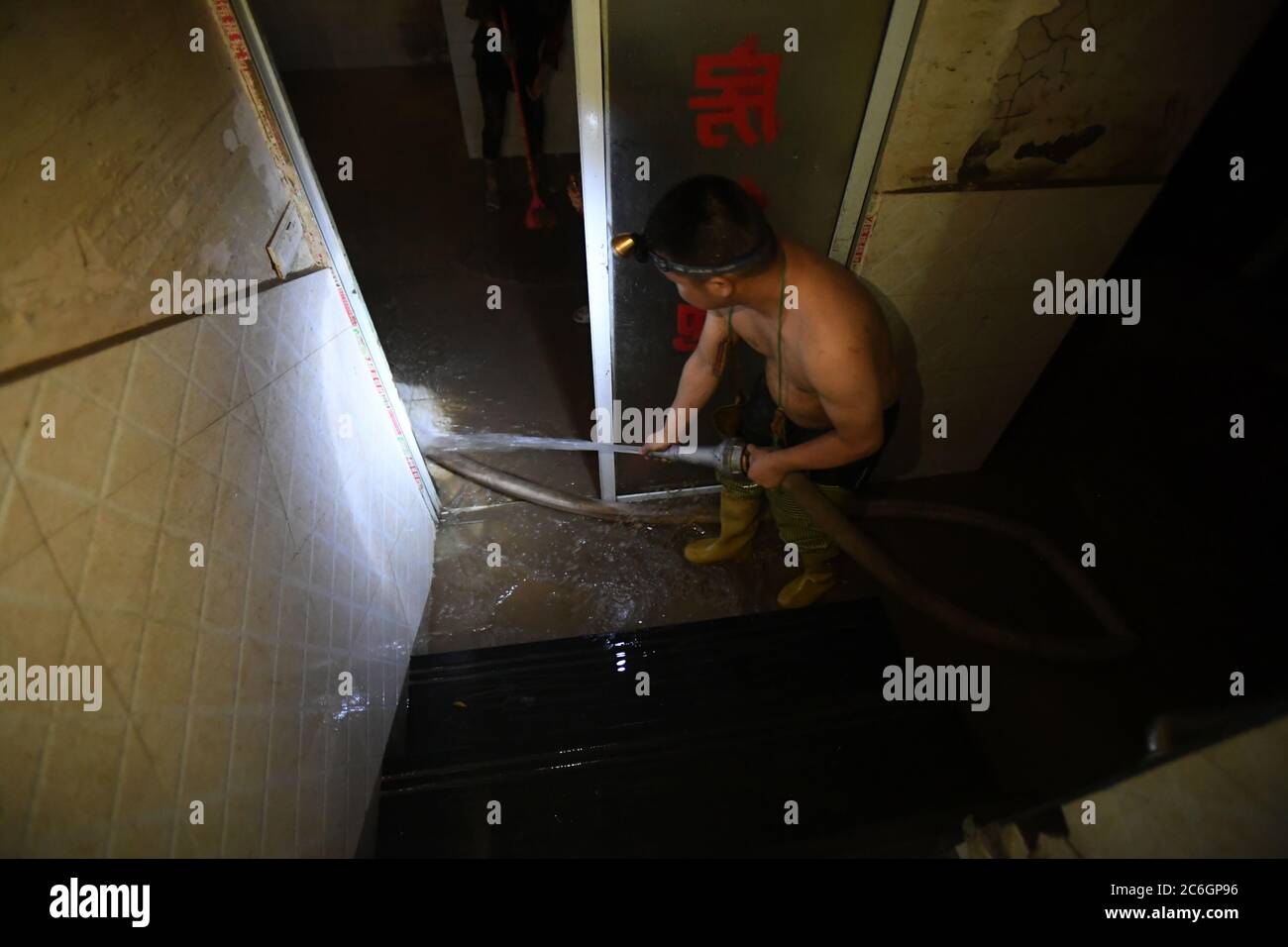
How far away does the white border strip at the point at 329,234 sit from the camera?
1.74 meters

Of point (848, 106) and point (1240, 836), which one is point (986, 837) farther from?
point (848, 106)

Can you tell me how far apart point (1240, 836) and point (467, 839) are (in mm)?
2226

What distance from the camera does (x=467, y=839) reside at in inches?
91.0

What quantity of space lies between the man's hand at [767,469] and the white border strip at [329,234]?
164cm

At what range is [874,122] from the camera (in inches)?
87.7

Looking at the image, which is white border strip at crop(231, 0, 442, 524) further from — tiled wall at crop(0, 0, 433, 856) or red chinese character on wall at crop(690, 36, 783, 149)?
red chinese character on wall at crop(690, 36, 783, 149)

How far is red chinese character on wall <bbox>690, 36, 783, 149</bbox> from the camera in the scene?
206cm

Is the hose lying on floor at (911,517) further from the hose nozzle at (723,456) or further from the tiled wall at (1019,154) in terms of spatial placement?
the tiled wall at (1019,154)

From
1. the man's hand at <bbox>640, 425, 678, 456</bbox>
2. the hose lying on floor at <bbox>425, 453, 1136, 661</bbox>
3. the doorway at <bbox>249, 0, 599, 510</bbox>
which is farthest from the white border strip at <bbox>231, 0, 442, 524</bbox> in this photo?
the man's hand at <bbox>640, 425, 678, 456</bbox>

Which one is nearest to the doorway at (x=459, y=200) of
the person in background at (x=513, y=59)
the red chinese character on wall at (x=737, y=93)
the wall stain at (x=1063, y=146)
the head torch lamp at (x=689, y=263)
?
the person in background at (x=513, y=59)

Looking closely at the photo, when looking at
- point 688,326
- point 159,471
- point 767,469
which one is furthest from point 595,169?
point 159,471

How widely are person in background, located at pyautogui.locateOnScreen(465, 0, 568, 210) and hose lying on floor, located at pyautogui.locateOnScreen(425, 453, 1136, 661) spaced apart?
10.2 ft
